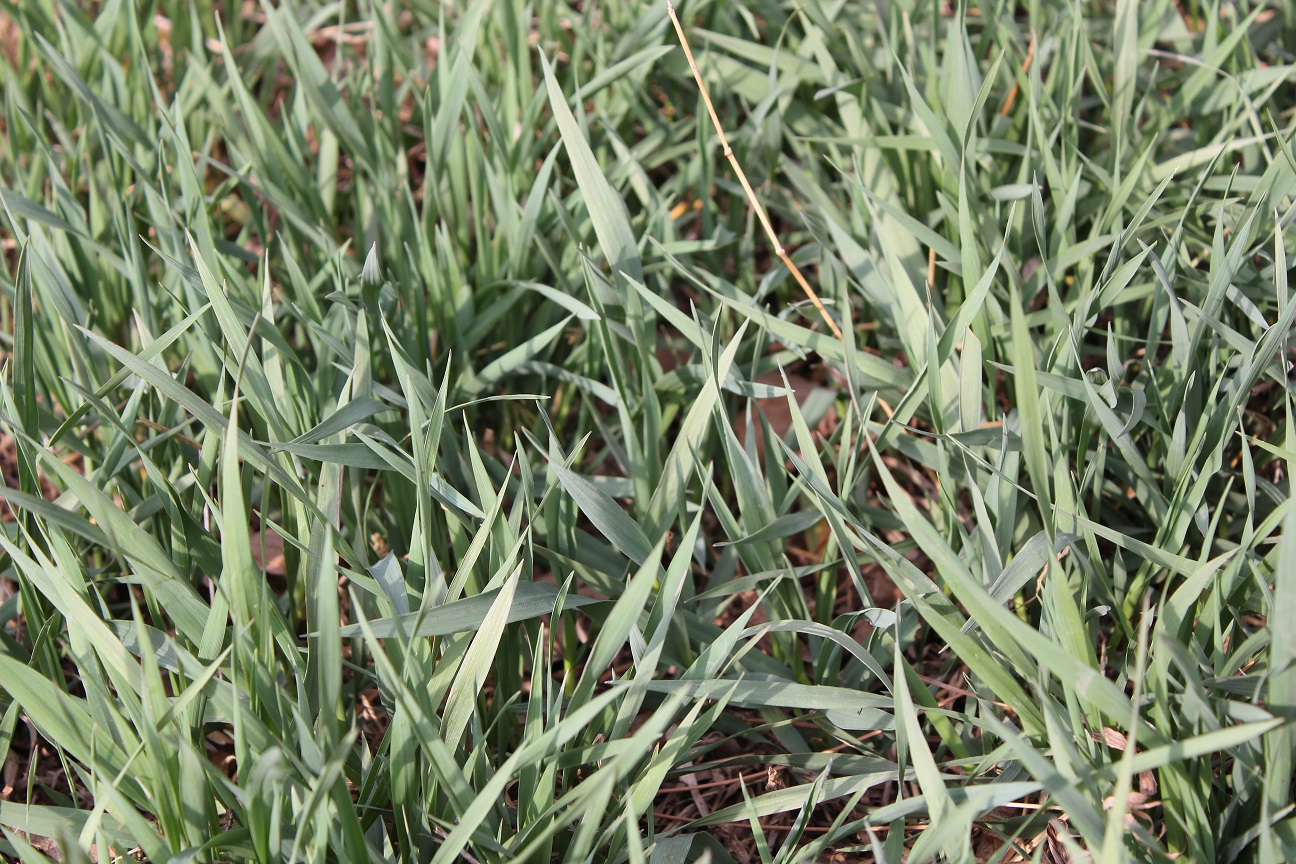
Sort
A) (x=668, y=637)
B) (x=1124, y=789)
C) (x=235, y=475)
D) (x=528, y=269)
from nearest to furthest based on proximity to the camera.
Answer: (x=1124, y=789) < (x=235, y=475) < (x=668, y=637) < (x=528, y=269)

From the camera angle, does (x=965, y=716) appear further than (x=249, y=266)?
No

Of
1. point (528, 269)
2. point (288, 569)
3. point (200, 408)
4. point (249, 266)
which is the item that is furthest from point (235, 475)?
point (249, 266)

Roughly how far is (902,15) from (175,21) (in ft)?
3.55

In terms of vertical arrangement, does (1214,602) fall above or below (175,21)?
below

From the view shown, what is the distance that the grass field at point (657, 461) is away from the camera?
0.77 metres

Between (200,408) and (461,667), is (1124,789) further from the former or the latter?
(200,408)

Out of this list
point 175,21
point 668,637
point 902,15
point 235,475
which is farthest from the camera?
point 175,21

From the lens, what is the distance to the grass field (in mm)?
773

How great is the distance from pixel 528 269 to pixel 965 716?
72 cm

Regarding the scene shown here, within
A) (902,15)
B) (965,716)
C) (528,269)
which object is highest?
(902,15)

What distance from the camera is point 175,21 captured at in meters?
1.59

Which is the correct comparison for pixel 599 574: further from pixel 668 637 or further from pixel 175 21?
pixel 175 21

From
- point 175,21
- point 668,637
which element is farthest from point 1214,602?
point 175,21

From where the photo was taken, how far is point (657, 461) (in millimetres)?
1079
